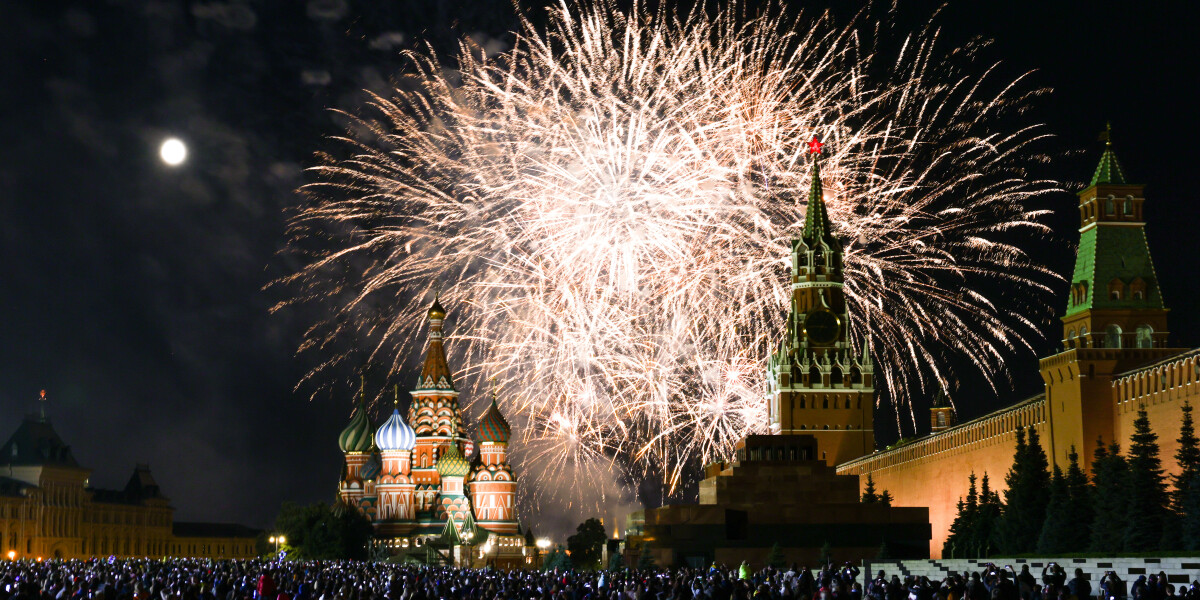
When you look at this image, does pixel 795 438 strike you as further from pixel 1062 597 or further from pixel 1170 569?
pixel 1062 597

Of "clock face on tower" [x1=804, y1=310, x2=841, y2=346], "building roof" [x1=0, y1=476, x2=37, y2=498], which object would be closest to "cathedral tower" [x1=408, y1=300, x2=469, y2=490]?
"clock face on tower" [x1=804, y1=310, x2=841, y2=346]

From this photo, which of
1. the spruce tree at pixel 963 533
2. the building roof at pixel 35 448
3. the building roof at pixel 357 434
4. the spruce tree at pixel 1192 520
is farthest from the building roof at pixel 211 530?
the spruce tree at pixel 1192 520

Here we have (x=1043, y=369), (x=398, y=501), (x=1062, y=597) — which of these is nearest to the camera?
(x=1062, y=597)

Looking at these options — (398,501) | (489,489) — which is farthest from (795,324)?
(398,501)

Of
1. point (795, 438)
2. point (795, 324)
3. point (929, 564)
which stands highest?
point (795, 324)

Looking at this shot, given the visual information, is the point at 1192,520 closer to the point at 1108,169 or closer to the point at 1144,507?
the point at 1144,507

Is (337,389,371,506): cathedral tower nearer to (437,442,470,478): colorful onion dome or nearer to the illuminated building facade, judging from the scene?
(437,442,470,478): colorful onion dome
